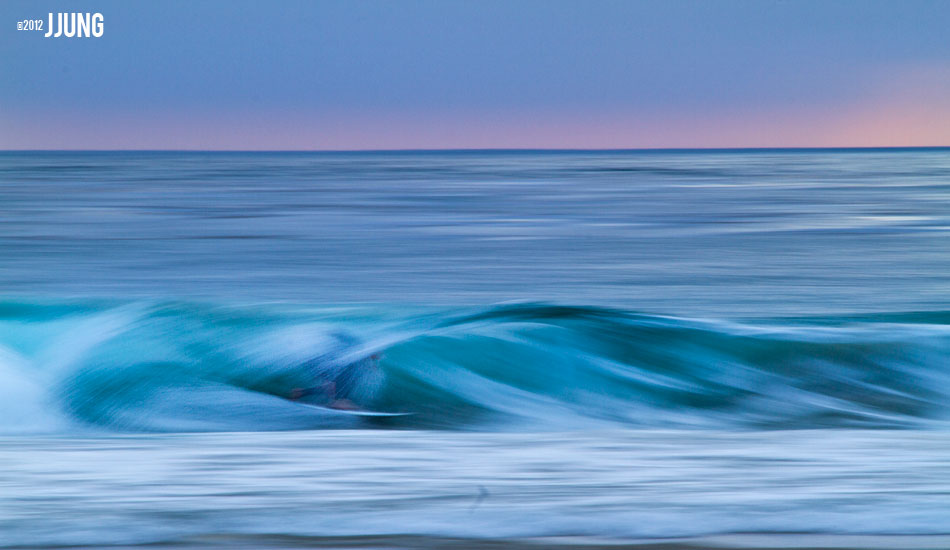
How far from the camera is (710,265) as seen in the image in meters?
8.68

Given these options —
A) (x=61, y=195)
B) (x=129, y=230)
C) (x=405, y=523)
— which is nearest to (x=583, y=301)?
(x=405, y=523)

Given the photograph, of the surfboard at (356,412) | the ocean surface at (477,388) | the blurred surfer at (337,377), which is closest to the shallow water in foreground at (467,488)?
the ocean surface at (477,388)

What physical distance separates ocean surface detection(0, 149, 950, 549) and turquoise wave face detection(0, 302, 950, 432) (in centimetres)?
2

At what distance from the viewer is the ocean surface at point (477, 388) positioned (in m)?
1.87

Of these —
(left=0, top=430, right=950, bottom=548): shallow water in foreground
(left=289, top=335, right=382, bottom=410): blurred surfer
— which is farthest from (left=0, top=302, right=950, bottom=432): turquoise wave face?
(left=0, top=430, right=950, bottom=548): shallow water in foreground

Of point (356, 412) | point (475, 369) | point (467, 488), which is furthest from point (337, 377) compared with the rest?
point (467, 488)

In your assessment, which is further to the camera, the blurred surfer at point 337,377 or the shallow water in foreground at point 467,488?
the blurred surfer at point 337,377

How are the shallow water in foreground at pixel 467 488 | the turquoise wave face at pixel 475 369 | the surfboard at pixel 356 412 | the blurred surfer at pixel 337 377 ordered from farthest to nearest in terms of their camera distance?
the blurred surfer at pixel 337 377 → the turquoise wave face at pixel 475 369 → the surfboard at pixel 356 412 → the shallow water in foreground at pixel 467 488

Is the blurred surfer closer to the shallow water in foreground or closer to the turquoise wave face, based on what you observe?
the turquoise wave face

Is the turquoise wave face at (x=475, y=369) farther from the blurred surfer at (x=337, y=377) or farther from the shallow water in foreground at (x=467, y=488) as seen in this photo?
the shallow water in foreground at (x=467, y=488)

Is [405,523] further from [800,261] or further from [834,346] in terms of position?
[800,261]

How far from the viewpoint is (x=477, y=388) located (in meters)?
4.08

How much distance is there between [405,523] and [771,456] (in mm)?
1083

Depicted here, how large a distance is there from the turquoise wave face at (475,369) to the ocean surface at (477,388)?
0.8 inches
